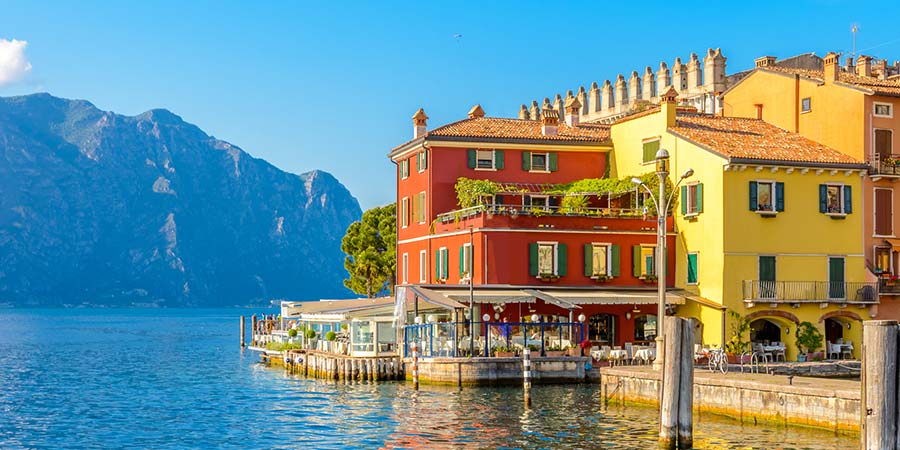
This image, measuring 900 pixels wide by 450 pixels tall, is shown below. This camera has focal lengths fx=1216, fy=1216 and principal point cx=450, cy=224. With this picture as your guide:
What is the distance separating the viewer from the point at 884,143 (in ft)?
186

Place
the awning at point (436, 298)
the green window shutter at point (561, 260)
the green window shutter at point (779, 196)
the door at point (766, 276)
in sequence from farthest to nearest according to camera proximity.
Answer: the green window shutter at point (561, 260), the green window shutter at point (779, 196), the door at point (766, 276), the awning at point (436, 298)

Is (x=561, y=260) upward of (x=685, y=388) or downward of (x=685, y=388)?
upward

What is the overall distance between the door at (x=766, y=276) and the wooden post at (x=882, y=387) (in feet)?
108

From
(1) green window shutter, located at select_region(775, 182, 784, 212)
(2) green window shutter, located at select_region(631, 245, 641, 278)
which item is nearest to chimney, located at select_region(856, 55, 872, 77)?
(1) green window shutter, located at select_region(775, 182, 784, 212)

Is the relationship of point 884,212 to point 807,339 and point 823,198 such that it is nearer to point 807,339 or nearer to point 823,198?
point 823,198

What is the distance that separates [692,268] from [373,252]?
113 ft

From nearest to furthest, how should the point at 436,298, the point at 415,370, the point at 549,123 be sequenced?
the point at 415,370 < the point at 436,298 < the point at 549,123

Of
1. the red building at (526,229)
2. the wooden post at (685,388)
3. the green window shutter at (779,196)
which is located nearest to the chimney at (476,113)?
the red building at (526,229)

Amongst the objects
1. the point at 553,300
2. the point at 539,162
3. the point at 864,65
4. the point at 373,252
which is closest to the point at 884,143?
the point at 864,65

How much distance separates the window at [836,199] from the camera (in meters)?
55.2

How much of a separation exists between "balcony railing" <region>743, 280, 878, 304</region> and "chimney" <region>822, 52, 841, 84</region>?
31.8 feet

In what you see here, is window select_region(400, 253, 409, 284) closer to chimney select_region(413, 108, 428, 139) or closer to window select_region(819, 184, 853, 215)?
chimney select_region(413, 108, 428, 139)

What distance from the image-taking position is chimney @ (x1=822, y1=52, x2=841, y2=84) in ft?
188

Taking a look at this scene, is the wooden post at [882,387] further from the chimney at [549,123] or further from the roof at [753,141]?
the chimney at [549,123]
